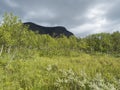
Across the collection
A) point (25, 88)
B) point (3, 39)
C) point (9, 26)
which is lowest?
point (25, 88)

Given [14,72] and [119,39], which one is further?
[119,39]

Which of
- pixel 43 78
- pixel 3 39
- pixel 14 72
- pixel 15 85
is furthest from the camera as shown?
pixel 3 39

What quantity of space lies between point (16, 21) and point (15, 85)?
50.4 ft

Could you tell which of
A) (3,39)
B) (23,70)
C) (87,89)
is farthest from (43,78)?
(3,39)

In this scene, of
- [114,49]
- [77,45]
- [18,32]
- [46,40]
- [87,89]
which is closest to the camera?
[87,89]

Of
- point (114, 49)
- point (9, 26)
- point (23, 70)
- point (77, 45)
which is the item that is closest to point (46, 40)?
point (77, 45)

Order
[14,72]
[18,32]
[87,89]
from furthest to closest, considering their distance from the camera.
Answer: [18,32]
[14,72]
[87,89]

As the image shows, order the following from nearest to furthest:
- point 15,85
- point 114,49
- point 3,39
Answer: point 15,85
point 3,39
point 114,49

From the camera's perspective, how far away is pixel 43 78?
27.8ft

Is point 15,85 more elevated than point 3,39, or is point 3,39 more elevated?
point 3,39

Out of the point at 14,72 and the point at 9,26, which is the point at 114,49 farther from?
the point at 14,72

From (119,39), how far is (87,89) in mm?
60393

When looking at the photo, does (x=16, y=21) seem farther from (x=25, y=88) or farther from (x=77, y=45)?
(x=77, y=45)

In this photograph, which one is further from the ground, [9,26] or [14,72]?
[9,26]
